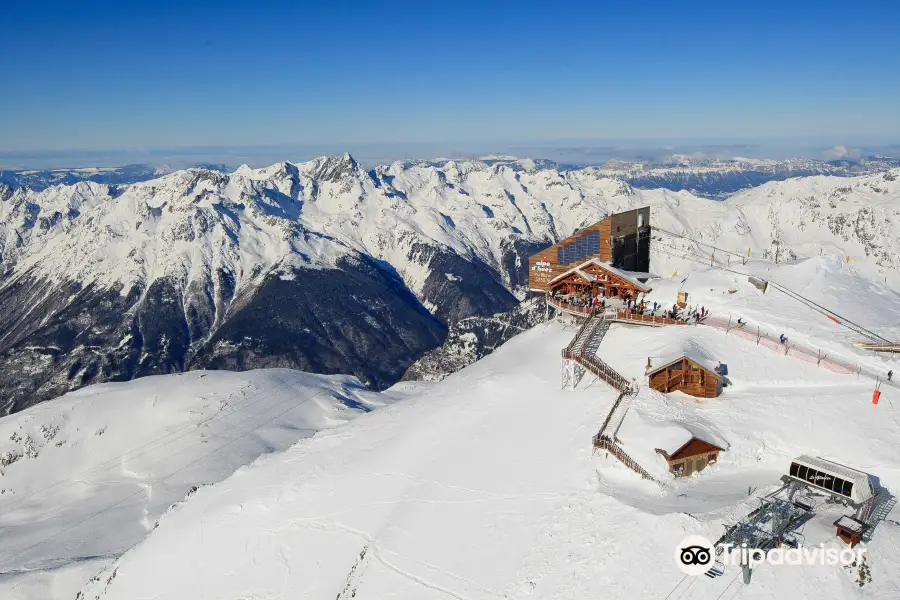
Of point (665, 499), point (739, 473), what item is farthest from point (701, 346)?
point (665, 499)

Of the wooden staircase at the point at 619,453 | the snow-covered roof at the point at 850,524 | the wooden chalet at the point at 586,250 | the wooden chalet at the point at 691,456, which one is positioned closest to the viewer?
the snow-covered roof at the point at 850,524

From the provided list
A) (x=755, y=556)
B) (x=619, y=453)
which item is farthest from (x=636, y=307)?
(x=755, y=556)

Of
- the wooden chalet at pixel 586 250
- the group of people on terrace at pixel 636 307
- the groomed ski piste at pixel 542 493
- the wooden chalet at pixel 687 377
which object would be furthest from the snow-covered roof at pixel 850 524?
the wooden chalet at pixel 586 250

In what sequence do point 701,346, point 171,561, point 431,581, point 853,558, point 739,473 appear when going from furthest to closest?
point 701,346 → point 171,561 → point 739,473 → point 431,581 → point 853,558

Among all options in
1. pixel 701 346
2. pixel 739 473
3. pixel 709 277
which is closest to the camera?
pixel 739 473

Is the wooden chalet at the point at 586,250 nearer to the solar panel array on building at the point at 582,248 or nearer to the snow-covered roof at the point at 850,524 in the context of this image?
the solar panel array on building at the point at 582,248

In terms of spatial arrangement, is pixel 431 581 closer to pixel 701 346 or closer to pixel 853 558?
pixel 853 558

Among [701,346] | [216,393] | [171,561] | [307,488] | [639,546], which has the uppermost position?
[701,346]
